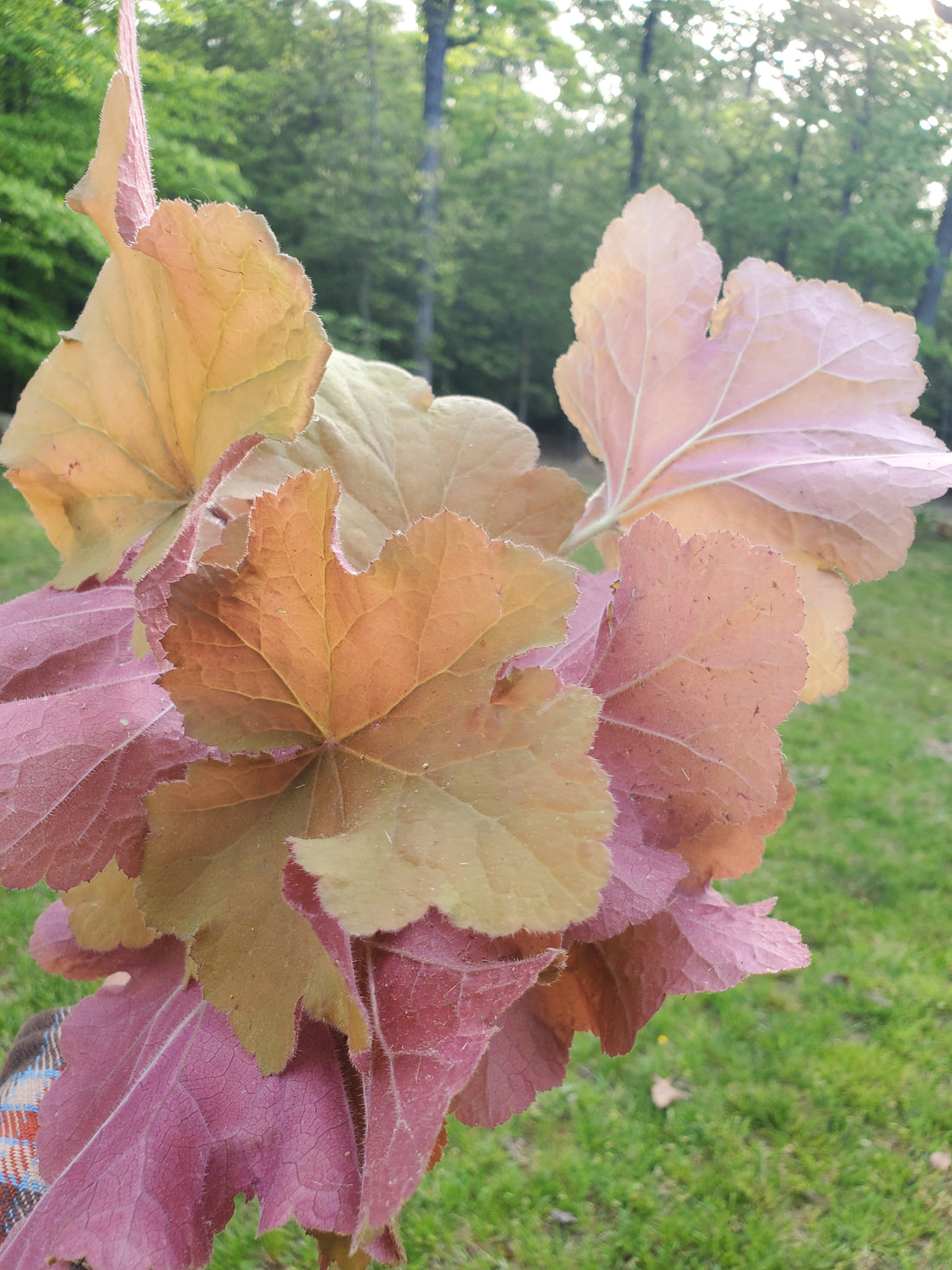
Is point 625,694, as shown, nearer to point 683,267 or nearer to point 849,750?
point 683,267

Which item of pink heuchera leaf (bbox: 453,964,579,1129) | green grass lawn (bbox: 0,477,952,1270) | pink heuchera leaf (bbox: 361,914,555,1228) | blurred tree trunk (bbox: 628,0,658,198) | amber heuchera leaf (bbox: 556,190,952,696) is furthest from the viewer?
blurred tree trunk (bbox: 628,0,658,198)

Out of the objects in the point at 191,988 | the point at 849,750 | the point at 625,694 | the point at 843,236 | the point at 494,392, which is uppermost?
the point at 625,694

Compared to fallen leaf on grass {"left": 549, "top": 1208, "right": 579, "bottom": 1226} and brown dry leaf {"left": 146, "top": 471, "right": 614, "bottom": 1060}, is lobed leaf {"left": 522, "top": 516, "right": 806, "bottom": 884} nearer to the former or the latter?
brown dry leaf {"left": 146, "top": 471, "right": 614, "bottom": 1060}

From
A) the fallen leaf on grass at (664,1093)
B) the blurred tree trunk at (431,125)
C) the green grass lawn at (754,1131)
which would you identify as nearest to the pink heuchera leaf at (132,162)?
the green grass lawn at (754,1131)

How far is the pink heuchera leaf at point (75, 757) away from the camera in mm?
361

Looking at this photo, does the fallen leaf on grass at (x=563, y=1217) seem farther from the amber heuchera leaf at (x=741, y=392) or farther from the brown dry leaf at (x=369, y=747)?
the brown dry leaf at (x=369, y=747)

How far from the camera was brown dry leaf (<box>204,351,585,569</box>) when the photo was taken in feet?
1.61

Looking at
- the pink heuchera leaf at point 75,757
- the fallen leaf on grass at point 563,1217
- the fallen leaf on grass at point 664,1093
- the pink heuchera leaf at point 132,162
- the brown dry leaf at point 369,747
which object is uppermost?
the pink heuchera leaf at point 132,162

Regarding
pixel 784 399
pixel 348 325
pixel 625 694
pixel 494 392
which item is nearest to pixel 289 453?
pixel 625 694

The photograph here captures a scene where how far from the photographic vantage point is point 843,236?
12.1 m

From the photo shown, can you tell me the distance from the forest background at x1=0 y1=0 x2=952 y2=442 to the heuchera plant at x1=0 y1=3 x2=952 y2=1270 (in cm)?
781

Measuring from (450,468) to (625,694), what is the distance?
19 centimetres

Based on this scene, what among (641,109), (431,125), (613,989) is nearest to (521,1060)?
(613,989)

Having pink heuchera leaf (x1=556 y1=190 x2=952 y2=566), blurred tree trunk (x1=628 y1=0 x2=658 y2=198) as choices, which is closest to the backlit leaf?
pink heuchera leaf (x1=556 y1=190 x2=952 y2=566)
